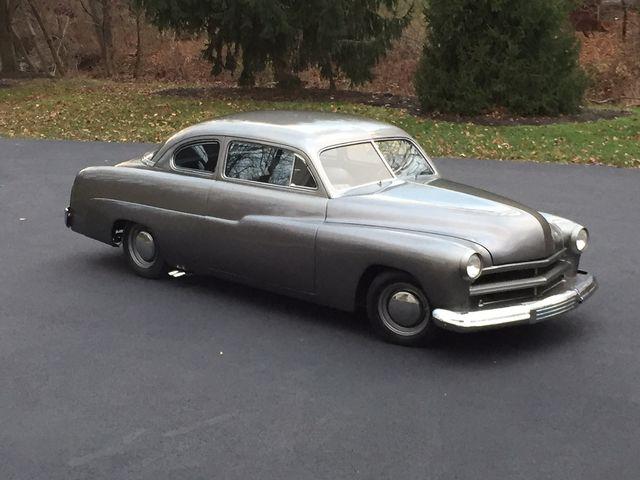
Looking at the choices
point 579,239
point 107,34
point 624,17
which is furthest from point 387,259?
point 107,34

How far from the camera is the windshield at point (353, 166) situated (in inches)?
243

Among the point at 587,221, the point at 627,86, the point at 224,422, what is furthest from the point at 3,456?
the point at 627,86

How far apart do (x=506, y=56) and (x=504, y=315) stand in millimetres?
12604

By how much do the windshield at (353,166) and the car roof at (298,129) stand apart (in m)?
0.07

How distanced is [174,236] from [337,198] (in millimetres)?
1617

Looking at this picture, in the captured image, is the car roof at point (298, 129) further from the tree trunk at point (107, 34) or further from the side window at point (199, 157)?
the tree trunk at point (107, 34)

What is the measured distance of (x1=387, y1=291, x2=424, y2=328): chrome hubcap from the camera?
5508mm

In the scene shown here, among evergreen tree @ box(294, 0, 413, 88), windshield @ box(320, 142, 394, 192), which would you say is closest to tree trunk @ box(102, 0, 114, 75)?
evergreen tree @ box(294, 0, 413, 88)

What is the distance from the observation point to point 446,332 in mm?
5898

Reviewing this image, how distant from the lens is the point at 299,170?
246 inches

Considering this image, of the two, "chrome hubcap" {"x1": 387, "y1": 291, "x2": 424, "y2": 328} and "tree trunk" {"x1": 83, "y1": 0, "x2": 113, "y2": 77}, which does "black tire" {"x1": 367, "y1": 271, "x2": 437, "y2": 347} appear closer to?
"chrome hubcap" {"x1": 387, "y1": 291, "x2": 424, "y2": 328}

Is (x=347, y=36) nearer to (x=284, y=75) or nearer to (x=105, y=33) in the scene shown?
(x=284, y=75)

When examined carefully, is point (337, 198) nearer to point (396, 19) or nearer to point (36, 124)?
point (36, 124)

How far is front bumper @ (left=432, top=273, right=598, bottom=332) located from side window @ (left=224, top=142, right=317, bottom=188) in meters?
1.55
